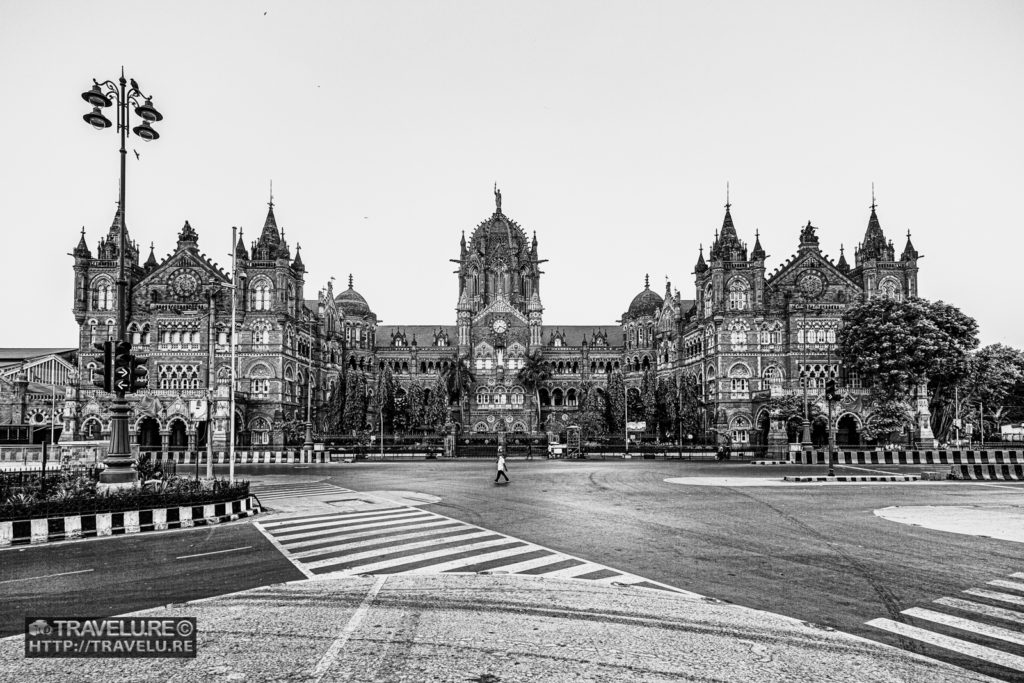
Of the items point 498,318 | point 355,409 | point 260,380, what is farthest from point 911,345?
point 260,380

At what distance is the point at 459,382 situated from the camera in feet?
272

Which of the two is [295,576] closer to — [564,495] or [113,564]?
[113,564]

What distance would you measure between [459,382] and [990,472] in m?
57.4

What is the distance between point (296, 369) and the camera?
73562mm

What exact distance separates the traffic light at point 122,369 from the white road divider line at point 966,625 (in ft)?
58.5

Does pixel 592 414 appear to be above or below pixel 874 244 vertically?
below

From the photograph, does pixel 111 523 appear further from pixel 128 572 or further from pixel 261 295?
pixel 261 295

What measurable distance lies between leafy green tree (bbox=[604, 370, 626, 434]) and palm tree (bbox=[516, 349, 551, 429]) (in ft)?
29.8

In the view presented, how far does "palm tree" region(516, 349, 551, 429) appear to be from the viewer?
83.9 m

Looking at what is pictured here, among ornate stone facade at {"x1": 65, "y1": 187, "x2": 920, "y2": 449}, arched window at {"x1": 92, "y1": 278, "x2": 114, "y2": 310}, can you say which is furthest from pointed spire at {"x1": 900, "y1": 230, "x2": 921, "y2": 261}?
arched window at {"x1": 92, "y1": 278, "x2": 114, "y2": 310}

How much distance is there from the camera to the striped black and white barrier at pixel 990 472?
32969mm

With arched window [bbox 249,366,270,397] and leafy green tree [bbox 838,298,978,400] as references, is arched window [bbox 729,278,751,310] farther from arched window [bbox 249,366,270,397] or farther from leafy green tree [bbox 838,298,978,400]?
arched window [bbox 249,366,270,397]

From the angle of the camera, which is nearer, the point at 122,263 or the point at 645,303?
the point at 122,263

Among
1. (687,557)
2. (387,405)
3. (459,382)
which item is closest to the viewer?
(687,557)
